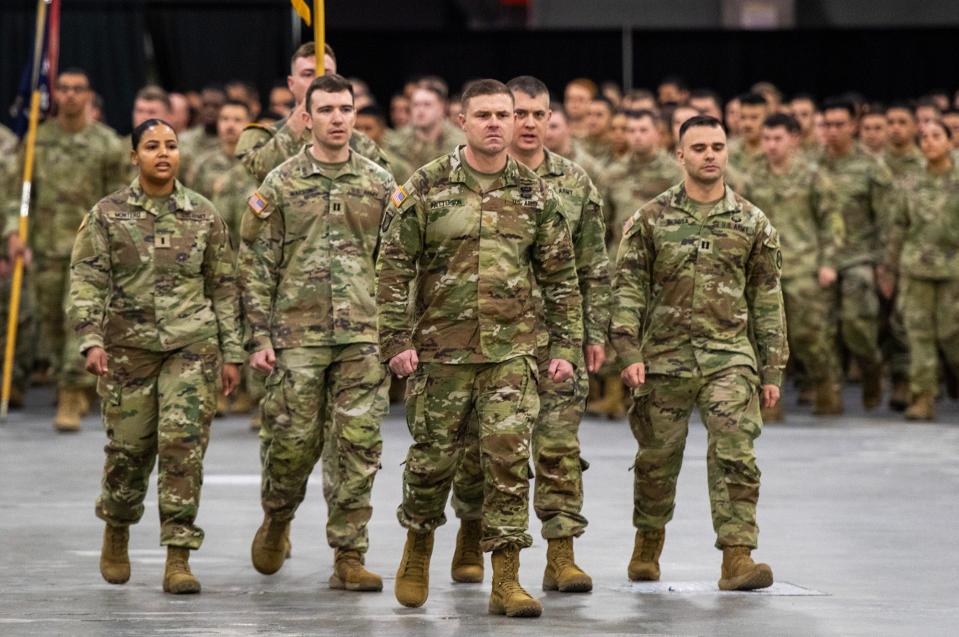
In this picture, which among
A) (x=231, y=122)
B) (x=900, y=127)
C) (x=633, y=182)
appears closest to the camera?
(x=633, y=182)

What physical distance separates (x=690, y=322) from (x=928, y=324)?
7.02 m

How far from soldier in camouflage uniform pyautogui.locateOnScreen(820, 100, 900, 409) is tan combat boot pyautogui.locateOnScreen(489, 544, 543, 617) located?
28.6 ft

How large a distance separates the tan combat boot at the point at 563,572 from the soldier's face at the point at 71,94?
744cm

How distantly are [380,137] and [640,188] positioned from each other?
89.5 inches

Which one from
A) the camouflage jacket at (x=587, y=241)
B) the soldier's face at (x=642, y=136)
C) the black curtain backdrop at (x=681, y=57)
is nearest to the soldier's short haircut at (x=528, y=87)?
the camouflage jacket at (x=587, y=241)

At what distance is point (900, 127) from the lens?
16.8 meters

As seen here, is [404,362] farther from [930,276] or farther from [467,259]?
[930,276]

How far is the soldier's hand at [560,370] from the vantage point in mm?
7785

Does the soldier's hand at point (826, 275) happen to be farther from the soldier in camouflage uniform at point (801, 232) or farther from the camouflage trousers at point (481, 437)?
the camouflage trousers at point (481, 437)

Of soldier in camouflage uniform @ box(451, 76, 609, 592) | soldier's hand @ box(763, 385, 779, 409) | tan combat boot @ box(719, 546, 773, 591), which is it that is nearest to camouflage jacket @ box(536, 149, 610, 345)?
soldier in camouflage uniform @ box(451, 76, 609, 592)

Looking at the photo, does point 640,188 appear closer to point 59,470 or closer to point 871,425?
point 871,425

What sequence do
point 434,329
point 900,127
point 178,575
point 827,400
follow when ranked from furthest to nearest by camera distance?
point 900,127 → point 827,400 → point 178,575 → point 434,329

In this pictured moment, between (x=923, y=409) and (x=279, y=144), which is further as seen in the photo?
(x=923, y=409)

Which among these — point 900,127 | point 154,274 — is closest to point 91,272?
point 154,274
